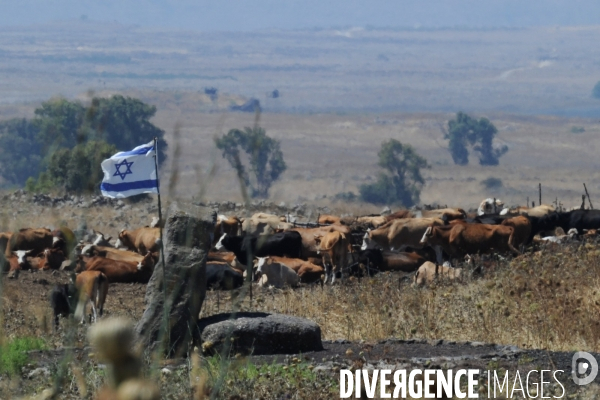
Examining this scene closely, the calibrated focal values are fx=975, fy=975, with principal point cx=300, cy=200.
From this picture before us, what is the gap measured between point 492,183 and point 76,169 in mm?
97206

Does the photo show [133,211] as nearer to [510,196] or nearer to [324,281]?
[324,281]

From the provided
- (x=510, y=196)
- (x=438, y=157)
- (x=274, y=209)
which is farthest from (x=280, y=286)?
(x=438, y=157)

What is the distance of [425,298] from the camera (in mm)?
11656

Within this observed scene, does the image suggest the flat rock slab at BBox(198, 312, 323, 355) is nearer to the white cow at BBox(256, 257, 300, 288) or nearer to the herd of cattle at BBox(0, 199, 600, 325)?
the herd of cattle at BBox(0, 199, 600, 325)

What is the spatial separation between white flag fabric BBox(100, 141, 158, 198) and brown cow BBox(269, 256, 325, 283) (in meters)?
7.43

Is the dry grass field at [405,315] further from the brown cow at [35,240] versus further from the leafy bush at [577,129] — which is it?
the leafy bush at [577,129]

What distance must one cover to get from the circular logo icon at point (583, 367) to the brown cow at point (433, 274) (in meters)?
6.31

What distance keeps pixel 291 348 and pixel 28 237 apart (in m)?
14.1

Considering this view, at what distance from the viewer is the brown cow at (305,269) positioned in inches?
666

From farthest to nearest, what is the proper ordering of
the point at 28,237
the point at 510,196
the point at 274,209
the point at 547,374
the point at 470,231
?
1. the point at 510,196
2. the point at 274,209
3. the point at 28,237
4. the point at 470,231
5. the point at 547,374

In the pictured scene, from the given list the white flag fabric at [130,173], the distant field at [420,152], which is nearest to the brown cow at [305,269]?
the white flag fabric at [130,173]

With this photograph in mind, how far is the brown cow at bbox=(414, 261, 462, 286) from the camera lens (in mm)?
14312

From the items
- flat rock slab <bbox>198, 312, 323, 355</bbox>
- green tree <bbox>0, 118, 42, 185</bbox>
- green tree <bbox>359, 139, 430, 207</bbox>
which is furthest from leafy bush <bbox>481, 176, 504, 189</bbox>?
flat rock slab <bbox>198, 312, 323, 355</bbox>

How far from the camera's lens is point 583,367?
7.35 m
